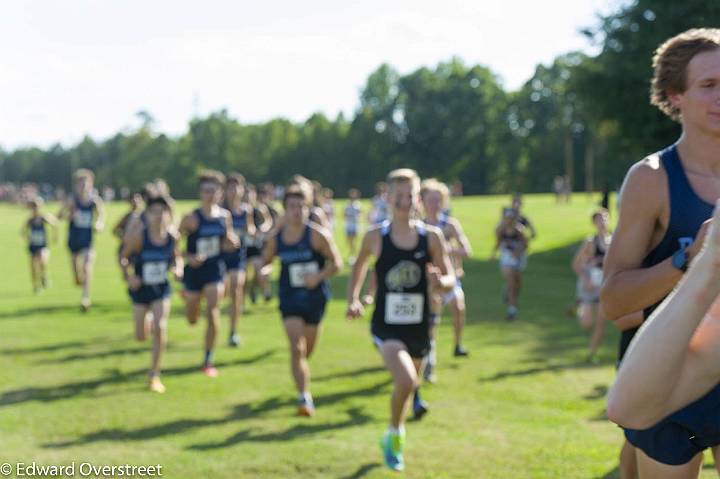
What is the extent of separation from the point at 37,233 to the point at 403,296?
1335 centimetres

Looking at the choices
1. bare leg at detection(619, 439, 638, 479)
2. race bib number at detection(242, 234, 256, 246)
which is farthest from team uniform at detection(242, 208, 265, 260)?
bare leg at detection(619, 439, 638, 479)

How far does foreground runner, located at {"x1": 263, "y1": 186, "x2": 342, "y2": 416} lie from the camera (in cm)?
754

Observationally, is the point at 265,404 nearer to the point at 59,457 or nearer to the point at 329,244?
the point at 329,244

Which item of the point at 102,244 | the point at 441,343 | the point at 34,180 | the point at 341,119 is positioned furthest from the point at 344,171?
the point at 441,343

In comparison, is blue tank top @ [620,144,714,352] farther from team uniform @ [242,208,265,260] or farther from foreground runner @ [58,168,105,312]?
foreground runner @ [58,168,105,312]

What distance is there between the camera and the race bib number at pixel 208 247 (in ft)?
31.8

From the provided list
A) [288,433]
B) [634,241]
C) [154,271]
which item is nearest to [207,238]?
[154,271]

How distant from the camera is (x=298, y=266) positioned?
25.9ft

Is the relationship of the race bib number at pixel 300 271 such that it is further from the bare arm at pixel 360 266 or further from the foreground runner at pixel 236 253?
the foreground runner at pixel 236 253

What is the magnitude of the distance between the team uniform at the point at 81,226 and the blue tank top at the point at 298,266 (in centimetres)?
830

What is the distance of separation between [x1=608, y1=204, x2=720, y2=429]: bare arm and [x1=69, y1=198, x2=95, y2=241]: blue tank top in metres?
14.6

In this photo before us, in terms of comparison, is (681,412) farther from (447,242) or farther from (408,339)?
(447,242)

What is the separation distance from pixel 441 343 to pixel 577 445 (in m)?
4.99

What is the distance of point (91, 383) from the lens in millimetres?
8883
